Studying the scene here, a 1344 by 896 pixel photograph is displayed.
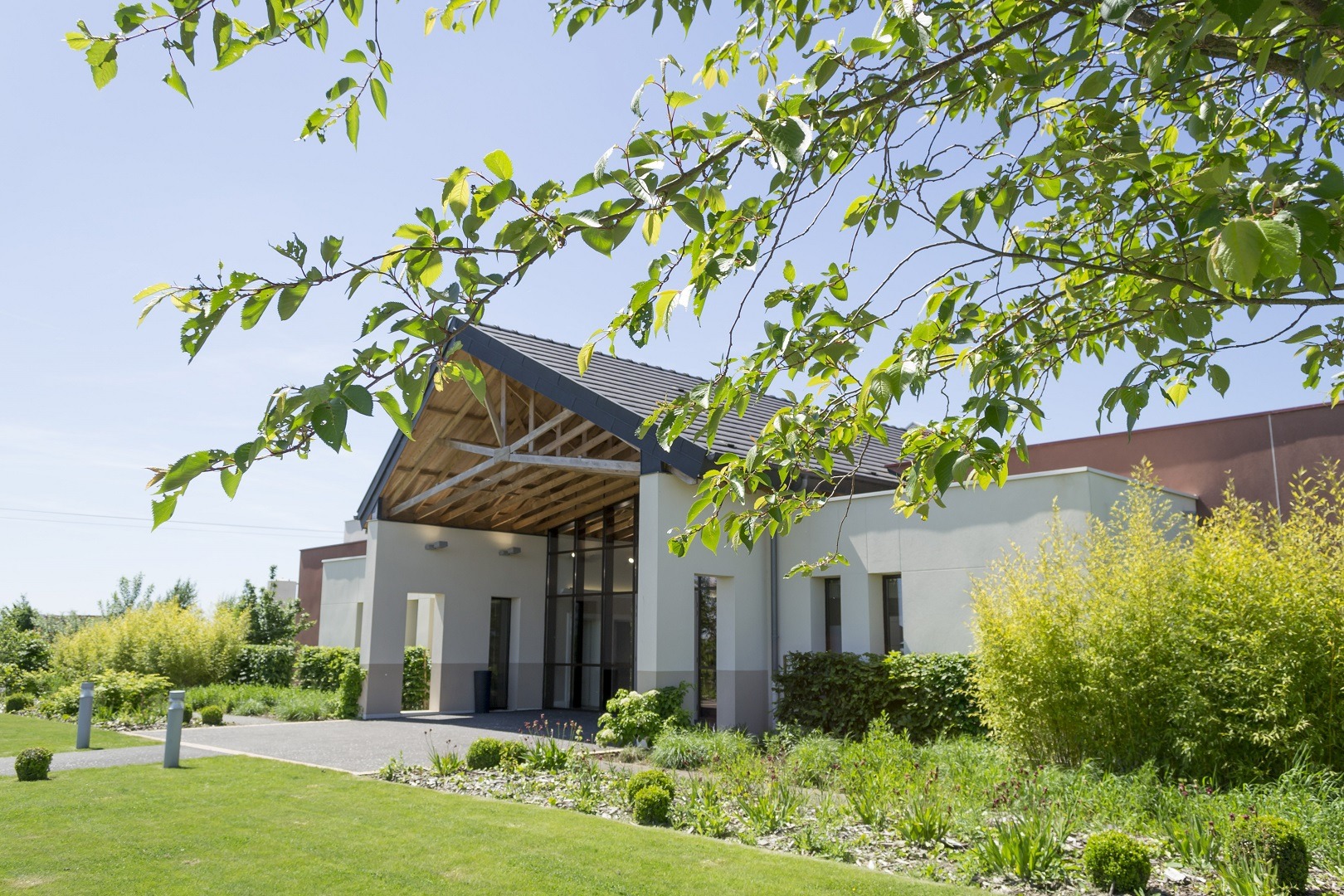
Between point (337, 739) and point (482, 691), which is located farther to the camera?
point (482, 691)

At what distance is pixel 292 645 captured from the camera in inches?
874

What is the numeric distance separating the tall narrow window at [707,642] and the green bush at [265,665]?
37.3 feet

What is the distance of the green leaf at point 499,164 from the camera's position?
213 centimetres

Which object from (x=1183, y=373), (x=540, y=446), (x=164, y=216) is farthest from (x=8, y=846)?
(x=540, y=446)

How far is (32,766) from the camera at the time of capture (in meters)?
9.23

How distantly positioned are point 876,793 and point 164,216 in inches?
262

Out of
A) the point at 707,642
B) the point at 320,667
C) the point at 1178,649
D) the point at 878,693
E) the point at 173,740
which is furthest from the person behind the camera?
the point at 320,667

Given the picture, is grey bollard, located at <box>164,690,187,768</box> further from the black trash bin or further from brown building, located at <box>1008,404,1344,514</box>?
brown building, located at <box>1008,404,1344,514</box>

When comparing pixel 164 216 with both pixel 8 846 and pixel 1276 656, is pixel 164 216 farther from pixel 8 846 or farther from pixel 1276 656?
pixel 1276 656

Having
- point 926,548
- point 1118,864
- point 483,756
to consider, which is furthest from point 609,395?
point 1118,864

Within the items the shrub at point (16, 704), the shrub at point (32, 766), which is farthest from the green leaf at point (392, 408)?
the shrub at point (16, 704)

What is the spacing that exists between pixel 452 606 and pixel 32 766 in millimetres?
8953

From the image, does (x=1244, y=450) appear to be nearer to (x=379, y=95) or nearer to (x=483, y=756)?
(x=483, y=756)

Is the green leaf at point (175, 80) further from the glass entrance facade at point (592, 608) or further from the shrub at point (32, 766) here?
the glass entrance facade at point (592, 608)
